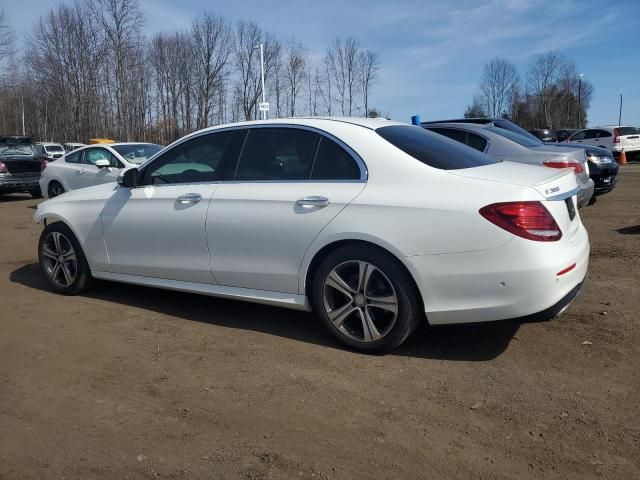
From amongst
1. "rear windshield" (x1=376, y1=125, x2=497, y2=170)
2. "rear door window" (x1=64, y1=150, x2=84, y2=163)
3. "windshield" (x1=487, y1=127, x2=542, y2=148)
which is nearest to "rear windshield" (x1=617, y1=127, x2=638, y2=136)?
"windshield" (x1=487, y1=127, x2=542, y2=148)

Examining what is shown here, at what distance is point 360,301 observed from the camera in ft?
12.1

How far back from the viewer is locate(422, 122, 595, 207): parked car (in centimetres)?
777

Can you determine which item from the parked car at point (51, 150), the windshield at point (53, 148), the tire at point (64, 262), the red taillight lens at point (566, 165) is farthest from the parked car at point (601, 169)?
the windshield at point (53, 148)

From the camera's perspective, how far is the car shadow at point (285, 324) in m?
3.84

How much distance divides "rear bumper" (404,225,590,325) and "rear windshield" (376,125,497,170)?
0.71 m

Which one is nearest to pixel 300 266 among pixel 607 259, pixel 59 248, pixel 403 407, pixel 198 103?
pixel 403 407

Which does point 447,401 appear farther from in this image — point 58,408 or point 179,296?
point 179,296

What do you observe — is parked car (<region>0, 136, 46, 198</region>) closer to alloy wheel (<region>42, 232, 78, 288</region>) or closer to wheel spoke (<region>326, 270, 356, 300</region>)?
alloy wheel (<region>42, 232, 78, 288</region>)

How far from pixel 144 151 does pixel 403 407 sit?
31.9ft

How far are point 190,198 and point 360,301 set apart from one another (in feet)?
5.44

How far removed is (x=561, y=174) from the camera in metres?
3.79

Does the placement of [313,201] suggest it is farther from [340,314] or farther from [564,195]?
[564,195]

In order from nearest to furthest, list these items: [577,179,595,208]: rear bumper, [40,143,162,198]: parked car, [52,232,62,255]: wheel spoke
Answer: [52,232,62,255]: wheel spoke → [577,179,595,208]: rear bumper → [40,143,162,198]: parked car

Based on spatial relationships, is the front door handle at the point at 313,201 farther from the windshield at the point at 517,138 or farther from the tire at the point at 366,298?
the windshield at the point at 517,138
